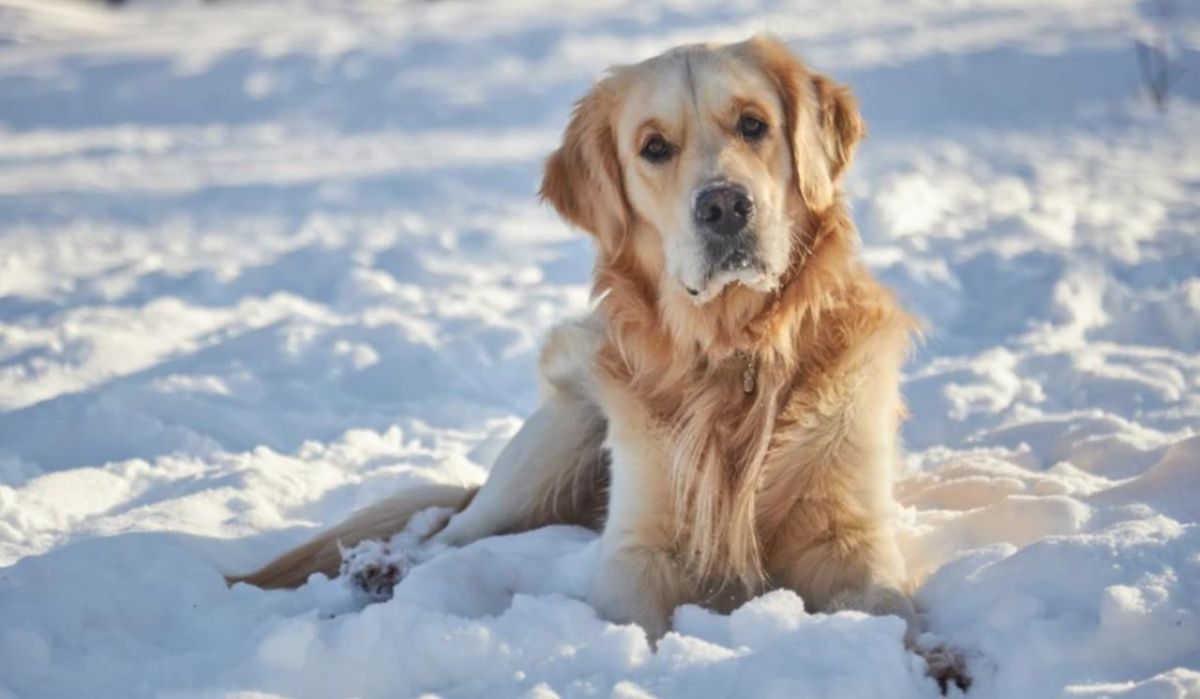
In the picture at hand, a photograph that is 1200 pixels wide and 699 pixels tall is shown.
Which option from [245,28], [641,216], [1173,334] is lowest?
[1173,334]

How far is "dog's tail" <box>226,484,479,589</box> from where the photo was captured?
371cm

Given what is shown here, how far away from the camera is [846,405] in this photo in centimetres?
344

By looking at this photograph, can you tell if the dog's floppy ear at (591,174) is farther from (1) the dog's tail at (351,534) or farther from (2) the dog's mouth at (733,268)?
(1) the dog's tail at (351,534)

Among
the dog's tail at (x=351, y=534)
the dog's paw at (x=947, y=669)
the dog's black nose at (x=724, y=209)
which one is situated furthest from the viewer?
the dog's tail at (x=351, y=534)

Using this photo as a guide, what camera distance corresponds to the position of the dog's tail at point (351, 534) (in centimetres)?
371

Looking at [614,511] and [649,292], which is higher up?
[649,292]

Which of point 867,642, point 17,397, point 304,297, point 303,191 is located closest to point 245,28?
point 303,191

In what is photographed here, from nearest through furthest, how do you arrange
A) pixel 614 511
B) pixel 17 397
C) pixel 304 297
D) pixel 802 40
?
pixel 614 511 → pixel 17 397 → pixel 304 297 → pixel 802 40

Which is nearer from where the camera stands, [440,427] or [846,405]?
[846,405]

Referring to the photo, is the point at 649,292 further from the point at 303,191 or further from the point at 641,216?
the point at 303,191

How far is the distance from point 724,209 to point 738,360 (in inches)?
17.5

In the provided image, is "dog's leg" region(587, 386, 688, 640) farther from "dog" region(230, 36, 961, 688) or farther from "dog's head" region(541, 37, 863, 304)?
"dog's head" region(541, 37, 863, 304)

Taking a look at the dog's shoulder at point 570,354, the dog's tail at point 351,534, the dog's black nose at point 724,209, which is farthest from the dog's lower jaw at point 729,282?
the dog's tail at point 351,534

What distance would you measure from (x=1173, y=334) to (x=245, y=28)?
11042 millimetres
